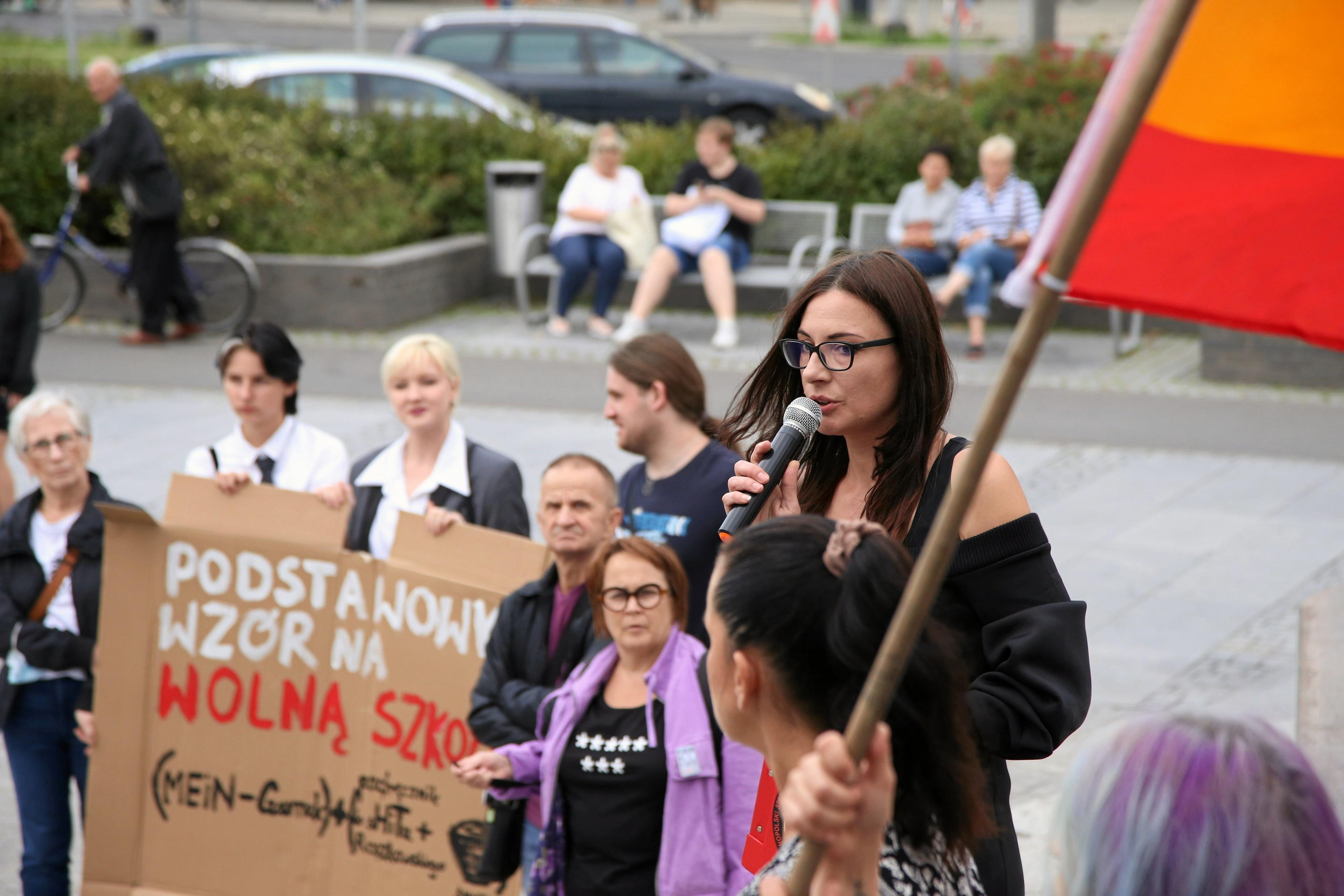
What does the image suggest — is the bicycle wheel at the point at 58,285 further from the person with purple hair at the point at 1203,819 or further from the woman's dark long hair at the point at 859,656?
the person with purple hair at the point at 1203,819

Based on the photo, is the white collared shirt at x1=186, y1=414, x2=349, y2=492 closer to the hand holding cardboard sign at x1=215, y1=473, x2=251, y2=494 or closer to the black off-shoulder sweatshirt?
the hand holding cardboard sign at x1=215, y1=473, x2=251, y2=494

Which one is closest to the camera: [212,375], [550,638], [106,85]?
[550,638]

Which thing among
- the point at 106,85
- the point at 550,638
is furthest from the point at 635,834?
the point at 106,85

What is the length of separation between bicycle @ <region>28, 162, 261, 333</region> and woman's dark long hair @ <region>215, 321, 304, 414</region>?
758cm

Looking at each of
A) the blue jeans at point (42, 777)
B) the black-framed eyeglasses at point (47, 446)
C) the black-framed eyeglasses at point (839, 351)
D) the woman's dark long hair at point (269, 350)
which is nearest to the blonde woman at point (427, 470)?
the woman's dark long hair at point (269, 350)

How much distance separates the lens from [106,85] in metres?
12.0

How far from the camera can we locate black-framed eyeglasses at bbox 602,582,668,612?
3.73 metres

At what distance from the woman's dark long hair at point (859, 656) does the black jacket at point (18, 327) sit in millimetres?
6063

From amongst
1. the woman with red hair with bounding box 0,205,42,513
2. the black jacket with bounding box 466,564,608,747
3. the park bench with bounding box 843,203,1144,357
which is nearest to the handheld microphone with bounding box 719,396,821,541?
the black jacket with bounding box 466,564,608,747

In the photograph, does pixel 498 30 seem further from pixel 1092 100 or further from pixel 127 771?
pixel 127 771

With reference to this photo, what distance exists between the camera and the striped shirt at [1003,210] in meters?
11.4

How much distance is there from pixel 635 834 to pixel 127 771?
1737 mm

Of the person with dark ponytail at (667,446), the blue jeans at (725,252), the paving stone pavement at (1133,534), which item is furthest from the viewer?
the blue jeans at (725,252)

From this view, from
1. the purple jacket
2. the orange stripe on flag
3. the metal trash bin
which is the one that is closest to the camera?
the orange stripe on flag
